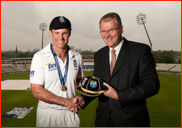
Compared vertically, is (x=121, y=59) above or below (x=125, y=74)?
above

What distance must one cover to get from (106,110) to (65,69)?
50.5 inches

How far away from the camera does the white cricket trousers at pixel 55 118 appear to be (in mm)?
2674

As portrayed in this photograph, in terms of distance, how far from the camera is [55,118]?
8.79 ft

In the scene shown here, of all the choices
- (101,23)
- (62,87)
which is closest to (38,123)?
(62,87)

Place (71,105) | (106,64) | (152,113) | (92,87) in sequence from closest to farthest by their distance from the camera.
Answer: (92,87) < (106,64) < (71,105) < (152,113)

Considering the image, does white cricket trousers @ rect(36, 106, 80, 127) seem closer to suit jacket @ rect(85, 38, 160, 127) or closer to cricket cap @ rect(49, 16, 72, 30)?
suit jacket @ rect(85, 38, 160, 127)

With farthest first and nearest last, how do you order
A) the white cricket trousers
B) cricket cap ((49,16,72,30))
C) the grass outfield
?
the grass outfield < the white cricket trousers < cricket cap ((49,16,72,30))

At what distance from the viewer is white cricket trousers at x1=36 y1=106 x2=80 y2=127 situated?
2674mm

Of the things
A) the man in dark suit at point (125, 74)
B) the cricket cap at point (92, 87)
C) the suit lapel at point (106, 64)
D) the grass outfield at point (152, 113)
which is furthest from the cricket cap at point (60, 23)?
the grass outfield at point (152, 113)

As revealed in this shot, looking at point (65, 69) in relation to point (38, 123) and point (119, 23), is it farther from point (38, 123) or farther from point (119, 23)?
point (119, 23)

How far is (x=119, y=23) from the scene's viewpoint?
89.5 inches

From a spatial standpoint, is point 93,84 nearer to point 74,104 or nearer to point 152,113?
point 74,104

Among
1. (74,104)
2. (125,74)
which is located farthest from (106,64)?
(74,104)

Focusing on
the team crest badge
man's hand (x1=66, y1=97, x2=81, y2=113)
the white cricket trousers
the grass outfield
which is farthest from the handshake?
the grass outfield
